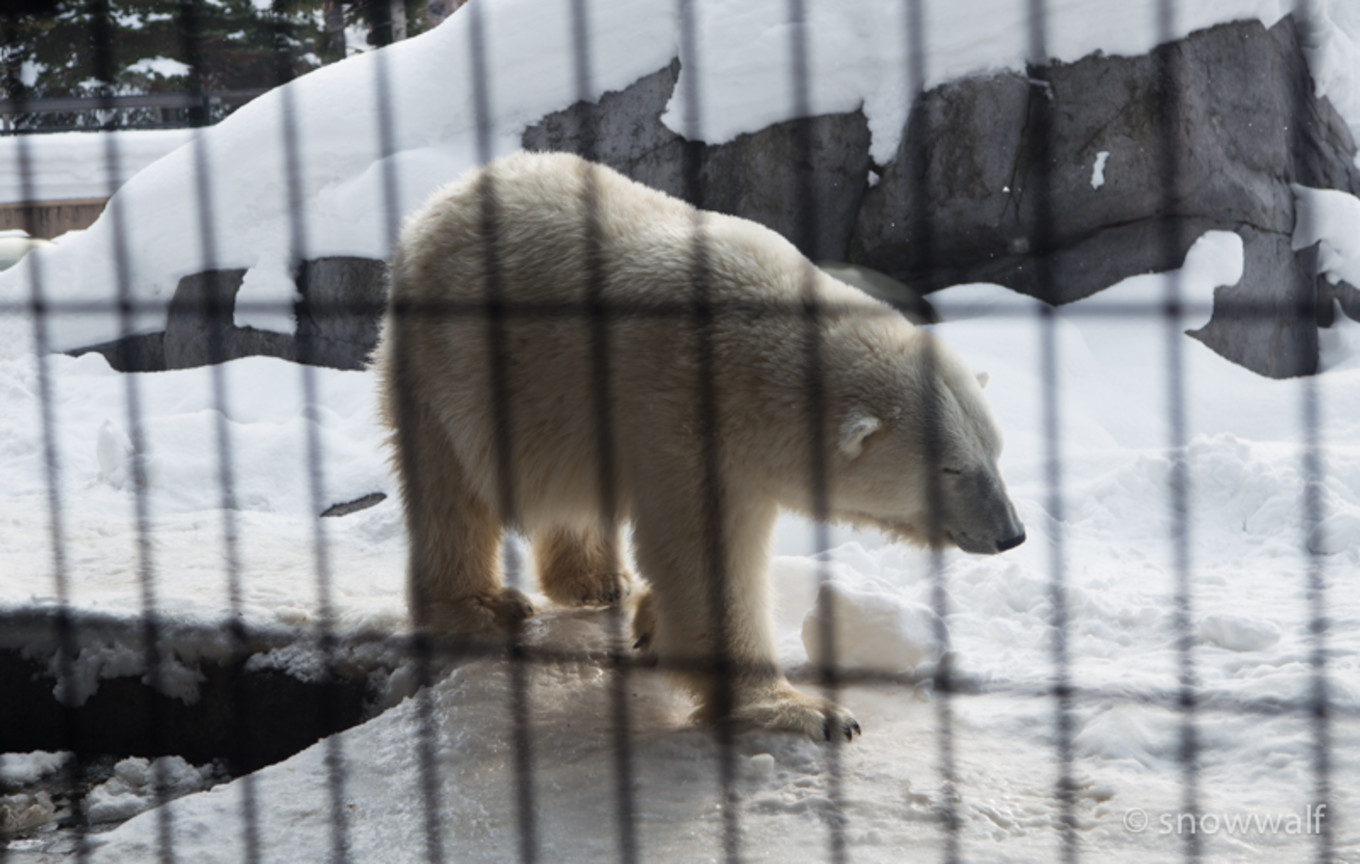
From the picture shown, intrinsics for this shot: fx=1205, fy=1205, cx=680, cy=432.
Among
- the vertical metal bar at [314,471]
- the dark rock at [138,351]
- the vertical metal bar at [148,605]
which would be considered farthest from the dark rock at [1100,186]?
the dark rock at [138,351]

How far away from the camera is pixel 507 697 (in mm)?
2797

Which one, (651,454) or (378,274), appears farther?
(378,274)

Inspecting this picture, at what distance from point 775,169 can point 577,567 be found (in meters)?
3.38

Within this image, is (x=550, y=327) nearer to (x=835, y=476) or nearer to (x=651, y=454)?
(x=651, y=454)

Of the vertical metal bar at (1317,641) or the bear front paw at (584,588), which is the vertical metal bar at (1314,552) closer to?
the vertical metal bar at (1317,641)

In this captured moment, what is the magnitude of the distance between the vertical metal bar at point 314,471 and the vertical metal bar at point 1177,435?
1.59 metres

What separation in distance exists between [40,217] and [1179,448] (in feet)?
29.1

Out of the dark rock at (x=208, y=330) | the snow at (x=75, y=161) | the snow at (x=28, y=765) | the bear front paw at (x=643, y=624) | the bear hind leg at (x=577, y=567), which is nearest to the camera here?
the bear front paw at (x=643, y=624)

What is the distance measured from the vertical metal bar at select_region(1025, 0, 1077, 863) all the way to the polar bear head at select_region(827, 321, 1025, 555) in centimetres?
27

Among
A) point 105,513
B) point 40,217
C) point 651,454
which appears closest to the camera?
point 651,454

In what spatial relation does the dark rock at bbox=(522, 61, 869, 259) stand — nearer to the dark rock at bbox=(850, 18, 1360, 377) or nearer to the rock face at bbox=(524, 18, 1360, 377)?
the rock face at bbox=(524, 18, 1360, 377)

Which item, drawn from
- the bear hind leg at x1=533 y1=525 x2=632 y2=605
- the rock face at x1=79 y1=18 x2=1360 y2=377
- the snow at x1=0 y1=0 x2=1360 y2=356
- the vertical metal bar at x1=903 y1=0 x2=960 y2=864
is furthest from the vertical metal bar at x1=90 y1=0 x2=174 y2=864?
the rock face at x1=79 y1=18 x2=1360 y2=377

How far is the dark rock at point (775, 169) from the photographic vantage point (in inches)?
245

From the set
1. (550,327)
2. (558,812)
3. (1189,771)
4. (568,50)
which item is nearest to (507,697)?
(558,812)
